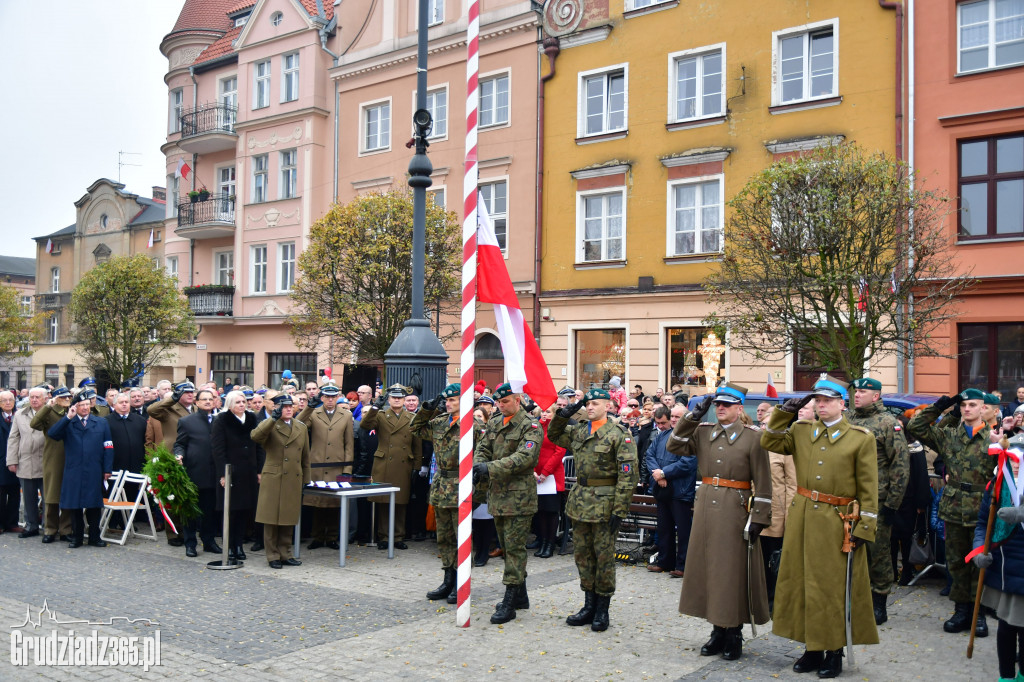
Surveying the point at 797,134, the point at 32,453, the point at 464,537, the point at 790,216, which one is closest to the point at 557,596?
the point at 464,537

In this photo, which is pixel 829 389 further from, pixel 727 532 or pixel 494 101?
pixel 494 101

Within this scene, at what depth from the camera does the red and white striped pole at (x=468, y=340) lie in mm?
7672

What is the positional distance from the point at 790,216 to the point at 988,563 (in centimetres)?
1016

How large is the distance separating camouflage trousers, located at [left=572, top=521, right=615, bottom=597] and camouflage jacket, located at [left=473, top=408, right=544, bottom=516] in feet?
2.01

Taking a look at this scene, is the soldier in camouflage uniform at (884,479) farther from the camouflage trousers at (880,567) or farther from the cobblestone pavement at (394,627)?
the cobblestone pavement at (394,627)

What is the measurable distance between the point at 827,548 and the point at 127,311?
28.2m

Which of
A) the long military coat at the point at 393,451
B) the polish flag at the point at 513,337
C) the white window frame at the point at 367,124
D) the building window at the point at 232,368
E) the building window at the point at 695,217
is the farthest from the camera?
the building window at the point at 232,368

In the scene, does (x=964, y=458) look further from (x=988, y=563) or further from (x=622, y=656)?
(x=622, y=656)

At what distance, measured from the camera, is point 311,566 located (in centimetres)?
1030

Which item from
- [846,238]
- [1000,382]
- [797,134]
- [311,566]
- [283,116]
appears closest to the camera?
[311,566]

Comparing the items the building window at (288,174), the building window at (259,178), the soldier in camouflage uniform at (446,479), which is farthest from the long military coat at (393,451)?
the building window at (259,178)

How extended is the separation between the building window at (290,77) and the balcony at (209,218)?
4.64 metres

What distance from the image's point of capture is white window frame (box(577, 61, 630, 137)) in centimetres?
2286

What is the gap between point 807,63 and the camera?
20219mm
